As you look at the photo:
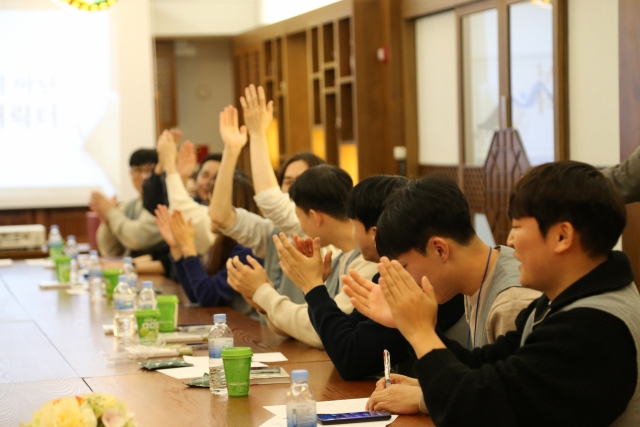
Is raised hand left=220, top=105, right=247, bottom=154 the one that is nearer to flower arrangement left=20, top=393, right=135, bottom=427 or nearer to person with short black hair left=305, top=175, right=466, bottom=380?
person with short black hair left=305, top=175, right=466, bottom=380

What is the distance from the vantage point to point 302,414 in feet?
5.47

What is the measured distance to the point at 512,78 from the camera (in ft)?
18.9

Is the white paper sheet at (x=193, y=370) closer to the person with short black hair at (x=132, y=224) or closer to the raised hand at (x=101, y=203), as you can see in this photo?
the person with short black hair at (x=132, y=224)

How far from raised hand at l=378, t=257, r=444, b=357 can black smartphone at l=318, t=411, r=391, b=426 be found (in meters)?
0.33

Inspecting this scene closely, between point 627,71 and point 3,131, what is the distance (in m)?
6.05

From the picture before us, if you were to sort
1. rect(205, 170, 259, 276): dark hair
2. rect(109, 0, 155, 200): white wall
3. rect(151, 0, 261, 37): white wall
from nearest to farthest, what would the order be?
rect(205, 170, 259, 276): dark hair < rect(109, 0, 155, 200): white wall < rect(151, 0, 261, 37): white wall

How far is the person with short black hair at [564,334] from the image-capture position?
4.65 feet

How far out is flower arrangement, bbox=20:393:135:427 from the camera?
1294 mm

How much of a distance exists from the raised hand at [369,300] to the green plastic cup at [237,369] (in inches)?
13.5

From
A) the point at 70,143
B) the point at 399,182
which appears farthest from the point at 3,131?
the point at 399,182

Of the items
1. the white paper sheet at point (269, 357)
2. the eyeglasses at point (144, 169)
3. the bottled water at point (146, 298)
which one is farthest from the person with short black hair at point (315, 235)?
the eyeglasses at point (144, 169)

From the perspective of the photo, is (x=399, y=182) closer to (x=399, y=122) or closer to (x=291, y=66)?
(x=399, y=122)

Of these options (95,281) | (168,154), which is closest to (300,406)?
(95,281)

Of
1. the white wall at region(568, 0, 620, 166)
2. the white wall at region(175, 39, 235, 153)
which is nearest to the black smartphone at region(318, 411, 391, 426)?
the white wall at region(568, 0, 620, 166)
